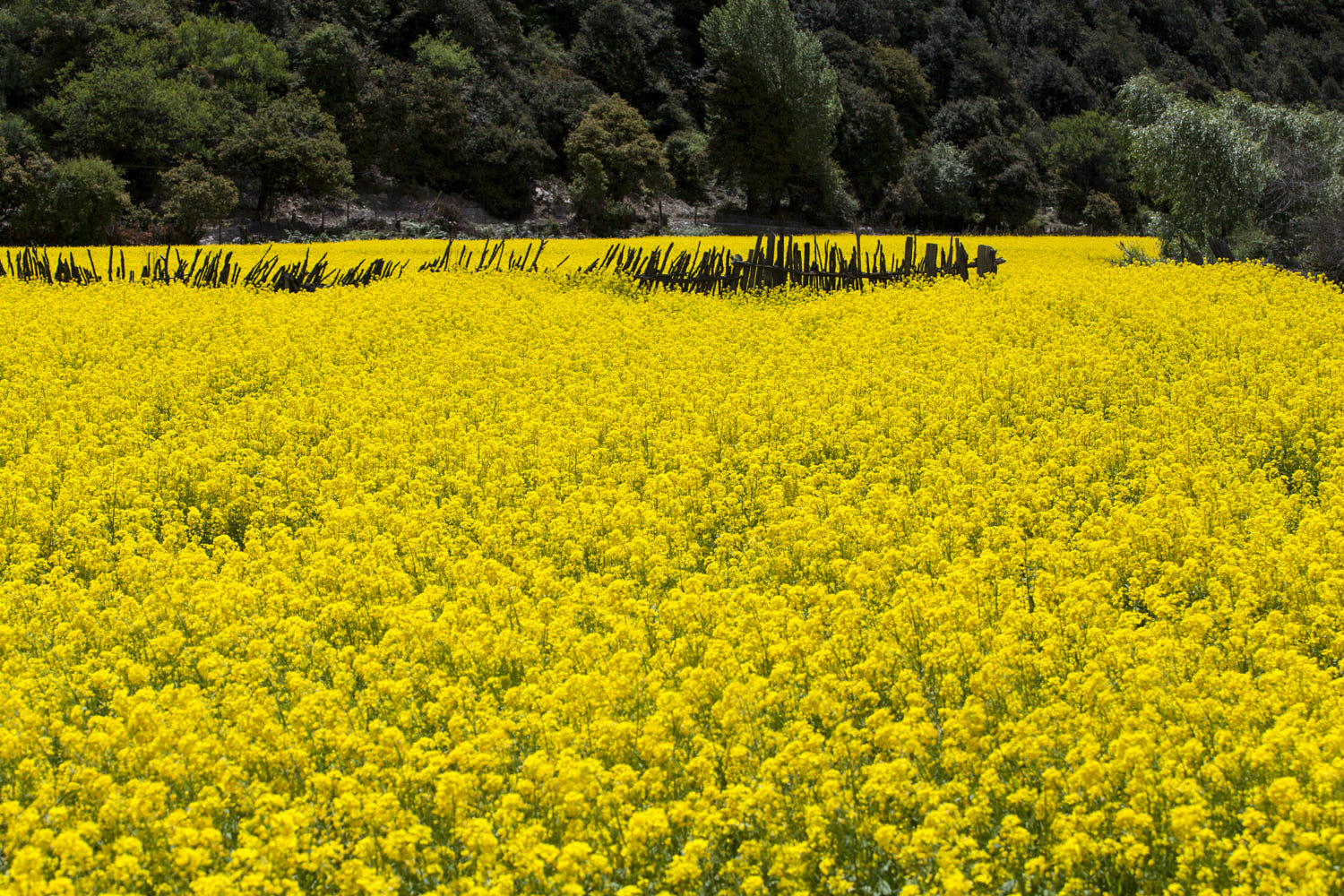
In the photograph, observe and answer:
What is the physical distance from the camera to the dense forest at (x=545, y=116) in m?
44.8

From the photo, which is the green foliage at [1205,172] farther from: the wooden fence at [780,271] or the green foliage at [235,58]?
the green foliage at [235,58]

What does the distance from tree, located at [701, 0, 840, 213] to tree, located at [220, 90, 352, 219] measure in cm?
2256

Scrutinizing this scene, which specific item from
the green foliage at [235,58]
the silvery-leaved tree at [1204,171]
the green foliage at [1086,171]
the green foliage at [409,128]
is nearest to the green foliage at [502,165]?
the green foliage at [409,128]

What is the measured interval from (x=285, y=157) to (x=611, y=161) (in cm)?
1573

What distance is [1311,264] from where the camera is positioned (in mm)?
24938

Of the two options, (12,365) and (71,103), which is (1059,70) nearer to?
(71,103)

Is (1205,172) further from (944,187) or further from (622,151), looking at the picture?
(944,187)

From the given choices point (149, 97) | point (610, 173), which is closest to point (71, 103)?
point (149, 97)

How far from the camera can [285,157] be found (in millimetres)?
45750

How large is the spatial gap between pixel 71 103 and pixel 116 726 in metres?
50.3

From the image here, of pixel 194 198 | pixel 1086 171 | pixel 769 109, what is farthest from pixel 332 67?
pixel 1086 171

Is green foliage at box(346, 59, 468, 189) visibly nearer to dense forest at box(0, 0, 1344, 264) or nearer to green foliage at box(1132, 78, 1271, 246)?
dense forest at box(0, 0, 1344, 264)

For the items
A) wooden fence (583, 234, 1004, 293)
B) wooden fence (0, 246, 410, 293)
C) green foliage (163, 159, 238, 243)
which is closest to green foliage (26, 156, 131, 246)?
green foliage (163, 159, 238, 243)

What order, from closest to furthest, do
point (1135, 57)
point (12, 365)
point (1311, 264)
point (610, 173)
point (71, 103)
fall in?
point (12, 365) < point (1311, 264) < point (71, 103) < point (610, 173) < point (1135, 57)
